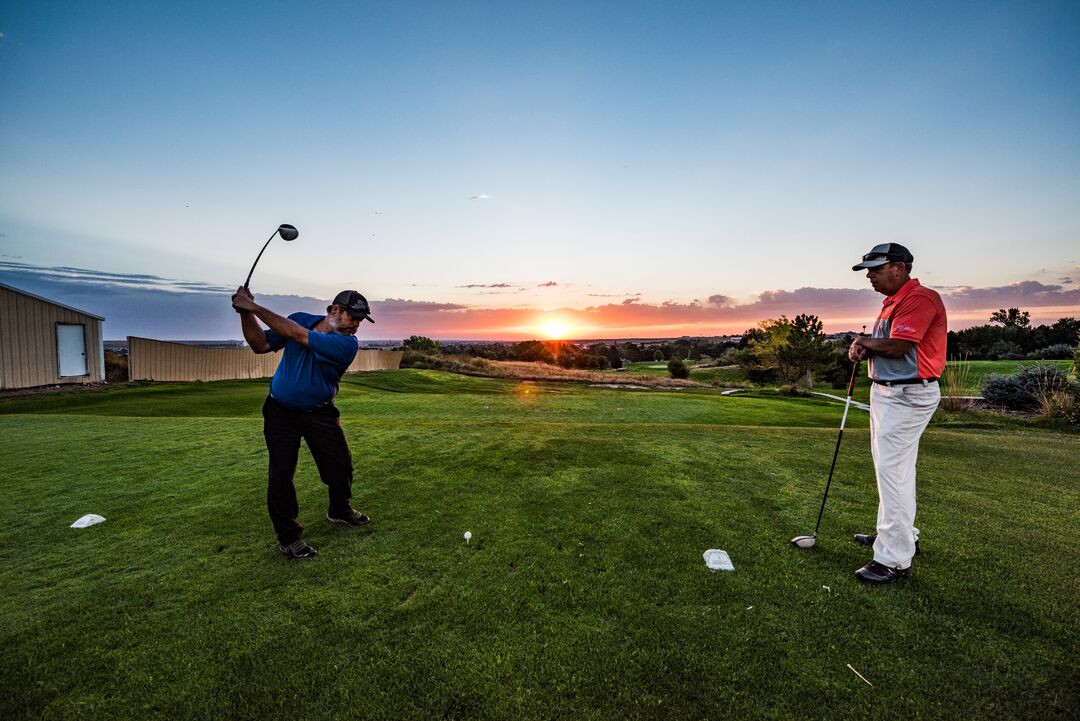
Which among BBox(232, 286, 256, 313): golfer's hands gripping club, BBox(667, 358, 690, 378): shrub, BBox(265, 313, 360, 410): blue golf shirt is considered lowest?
BBox(667, 358, 690, 378): shrub

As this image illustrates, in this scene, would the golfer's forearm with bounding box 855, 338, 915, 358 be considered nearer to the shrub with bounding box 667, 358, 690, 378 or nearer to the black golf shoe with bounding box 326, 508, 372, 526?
the black golf shoe with bounding box 326, 508, 372, 526

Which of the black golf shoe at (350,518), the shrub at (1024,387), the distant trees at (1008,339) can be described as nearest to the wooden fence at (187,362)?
the black golf shoe at (350,518)

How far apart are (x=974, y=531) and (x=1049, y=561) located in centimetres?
59

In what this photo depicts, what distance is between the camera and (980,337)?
51625 millimetres

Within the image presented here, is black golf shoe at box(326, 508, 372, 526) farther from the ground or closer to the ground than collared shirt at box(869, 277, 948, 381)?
closer to the ground

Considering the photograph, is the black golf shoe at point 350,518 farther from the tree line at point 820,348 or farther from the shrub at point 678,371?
the shrub at point 678,371

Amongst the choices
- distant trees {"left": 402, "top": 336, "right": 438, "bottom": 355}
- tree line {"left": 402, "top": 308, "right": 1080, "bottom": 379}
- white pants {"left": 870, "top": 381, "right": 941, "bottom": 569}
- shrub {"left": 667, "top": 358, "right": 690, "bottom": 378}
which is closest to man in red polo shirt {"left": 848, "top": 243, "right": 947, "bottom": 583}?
white pants {"left": 870, "top": 381, "right": 941, "bottom": 569}

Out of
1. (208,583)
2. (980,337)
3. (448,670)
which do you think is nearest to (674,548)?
(448,670)

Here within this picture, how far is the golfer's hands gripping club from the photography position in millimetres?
3723

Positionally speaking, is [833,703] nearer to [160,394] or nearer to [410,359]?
[160,394]

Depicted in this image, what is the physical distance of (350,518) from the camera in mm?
4570

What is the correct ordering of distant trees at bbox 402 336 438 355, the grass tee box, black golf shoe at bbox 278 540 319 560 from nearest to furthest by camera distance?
the grass tee box < black golf shoe at bbox 278 540 319 560 < distant trees at bbox 402 336 438 355

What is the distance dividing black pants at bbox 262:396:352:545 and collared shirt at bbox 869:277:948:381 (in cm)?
467

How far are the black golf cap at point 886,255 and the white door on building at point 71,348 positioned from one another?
31062 mm
